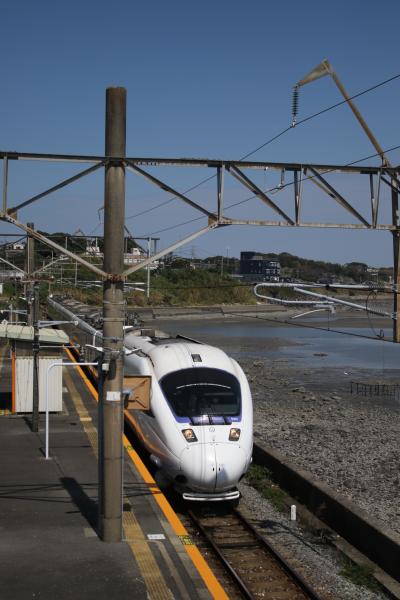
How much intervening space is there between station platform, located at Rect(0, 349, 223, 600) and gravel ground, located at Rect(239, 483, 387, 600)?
88.8 inches

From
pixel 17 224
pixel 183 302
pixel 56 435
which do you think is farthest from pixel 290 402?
pixel 183 302

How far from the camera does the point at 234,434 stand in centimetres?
1299

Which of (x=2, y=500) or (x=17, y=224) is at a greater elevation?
(x=17, y=224)

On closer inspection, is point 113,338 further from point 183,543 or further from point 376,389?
point 376,389

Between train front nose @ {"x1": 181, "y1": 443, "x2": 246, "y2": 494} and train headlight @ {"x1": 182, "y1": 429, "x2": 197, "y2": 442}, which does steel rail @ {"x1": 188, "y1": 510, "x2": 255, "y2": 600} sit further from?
train headlight @ {"x1": 182, "y1": 429, "x2": 197, "y2": 442}

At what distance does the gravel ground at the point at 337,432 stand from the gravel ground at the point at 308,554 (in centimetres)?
183

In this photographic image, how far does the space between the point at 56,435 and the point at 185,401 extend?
4927mm

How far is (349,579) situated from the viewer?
1139cm

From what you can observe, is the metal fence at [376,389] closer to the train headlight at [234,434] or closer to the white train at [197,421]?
the white train at [197,421]

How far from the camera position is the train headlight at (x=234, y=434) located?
1290 centimetres

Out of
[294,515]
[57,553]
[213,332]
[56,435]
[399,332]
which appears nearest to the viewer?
A: [57,553]

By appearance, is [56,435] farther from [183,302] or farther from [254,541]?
[183,302]

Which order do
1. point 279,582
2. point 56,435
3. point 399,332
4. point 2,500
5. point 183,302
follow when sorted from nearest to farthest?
point 279,582, point 2,500, point 399,332, point 56,435, point 183,302

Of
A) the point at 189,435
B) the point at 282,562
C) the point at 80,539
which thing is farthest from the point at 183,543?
the point at 189,435
